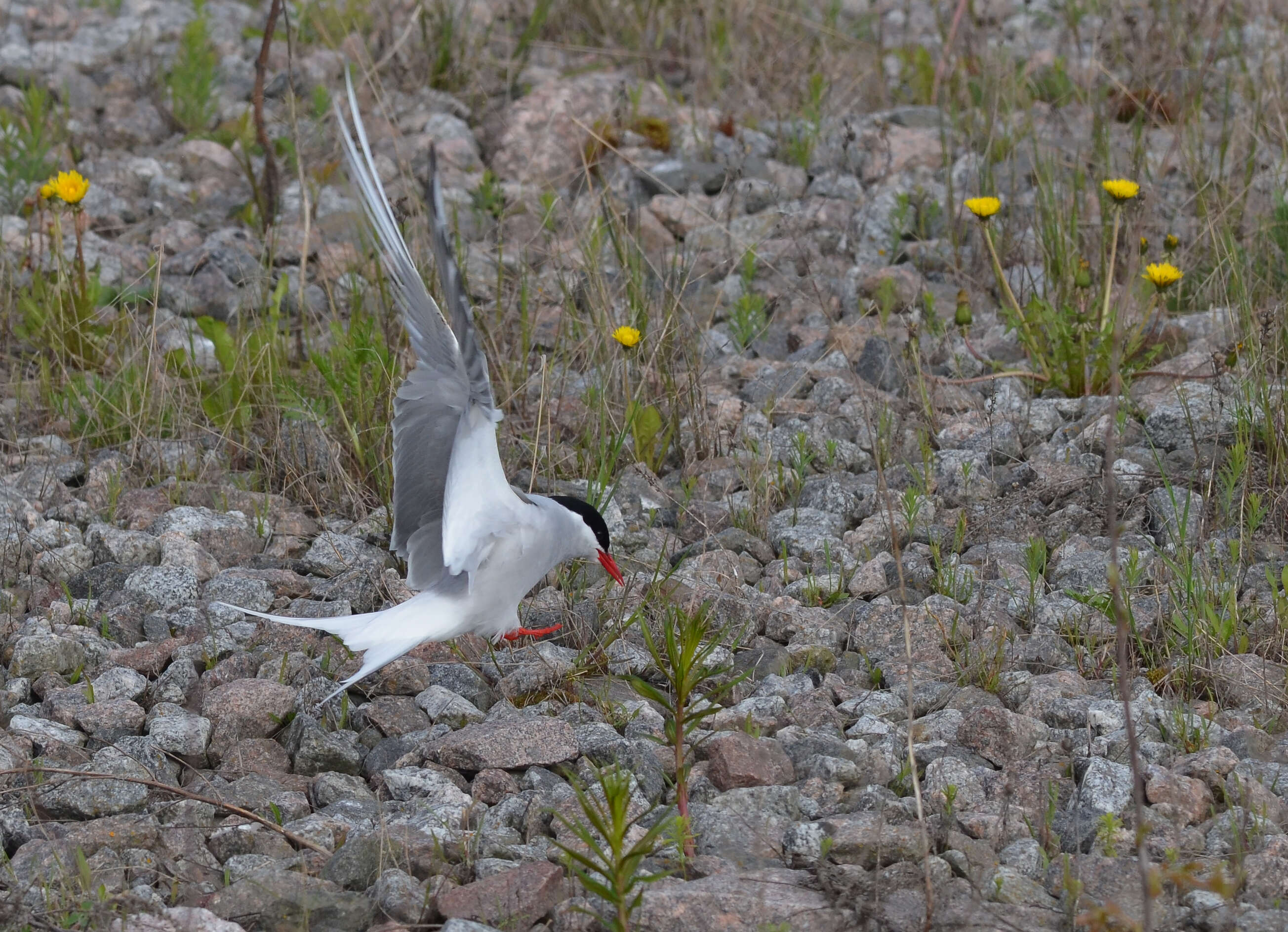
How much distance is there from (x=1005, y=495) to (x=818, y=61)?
337cm

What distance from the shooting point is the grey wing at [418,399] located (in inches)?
119

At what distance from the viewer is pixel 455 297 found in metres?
2.84

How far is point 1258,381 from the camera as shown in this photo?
150 inches

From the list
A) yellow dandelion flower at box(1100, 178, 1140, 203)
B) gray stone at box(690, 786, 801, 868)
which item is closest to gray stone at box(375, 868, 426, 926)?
gray stone at box(690, 786, 801, 868)

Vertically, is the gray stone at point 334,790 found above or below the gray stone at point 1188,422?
below

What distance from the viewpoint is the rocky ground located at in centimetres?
249

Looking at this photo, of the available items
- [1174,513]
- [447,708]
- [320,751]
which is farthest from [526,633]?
[1174,513]

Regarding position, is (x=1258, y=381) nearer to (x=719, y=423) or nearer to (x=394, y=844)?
(x=719, y=423)

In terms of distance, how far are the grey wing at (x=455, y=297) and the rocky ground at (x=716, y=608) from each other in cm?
69

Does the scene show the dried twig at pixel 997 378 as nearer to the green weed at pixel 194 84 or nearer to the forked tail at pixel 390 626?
the forked tail at pixel 390 626

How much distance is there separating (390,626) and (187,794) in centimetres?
60

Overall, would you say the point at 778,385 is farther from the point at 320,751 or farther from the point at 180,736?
the point at 180,736

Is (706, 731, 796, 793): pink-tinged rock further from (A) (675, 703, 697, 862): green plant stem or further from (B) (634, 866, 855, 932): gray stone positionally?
(B) (634, 866, 855, 932): gray stone

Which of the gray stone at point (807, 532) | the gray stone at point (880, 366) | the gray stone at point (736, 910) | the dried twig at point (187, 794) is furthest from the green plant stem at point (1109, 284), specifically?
the dried twig at point (187, 794)
